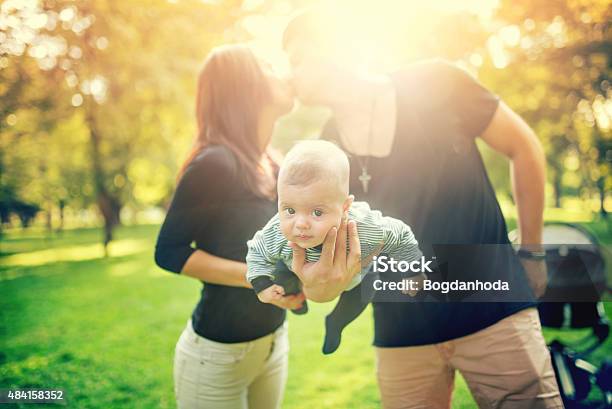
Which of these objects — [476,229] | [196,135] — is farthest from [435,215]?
[196,135]

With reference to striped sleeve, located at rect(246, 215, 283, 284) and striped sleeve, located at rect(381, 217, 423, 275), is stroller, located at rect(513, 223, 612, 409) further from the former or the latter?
striped sleeve, located at rect(246, 215, 283, 284)

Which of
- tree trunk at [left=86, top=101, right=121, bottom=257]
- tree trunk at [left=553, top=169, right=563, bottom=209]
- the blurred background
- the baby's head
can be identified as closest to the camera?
the baby's head

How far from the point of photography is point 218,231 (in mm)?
1113

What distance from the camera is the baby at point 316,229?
76cm

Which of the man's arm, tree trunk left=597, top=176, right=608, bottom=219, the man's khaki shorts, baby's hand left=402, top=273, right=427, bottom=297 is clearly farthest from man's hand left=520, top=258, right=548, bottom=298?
tree trunk left=597, top=176, right=608, bottom=219

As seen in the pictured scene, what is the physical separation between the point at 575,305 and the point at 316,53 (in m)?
1.67

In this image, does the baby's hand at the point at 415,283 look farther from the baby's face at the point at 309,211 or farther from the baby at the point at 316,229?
the baby's face at the point at 309,211

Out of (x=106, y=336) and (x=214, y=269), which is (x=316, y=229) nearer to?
(x=214, y=269)

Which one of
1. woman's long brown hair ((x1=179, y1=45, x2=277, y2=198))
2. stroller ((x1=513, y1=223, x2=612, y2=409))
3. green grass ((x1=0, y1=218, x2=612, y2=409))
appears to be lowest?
green grass ((x1=0, y1=218, x2=612, y2=409))

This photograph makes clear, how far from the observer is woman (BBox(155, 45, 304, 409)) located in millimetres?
1067

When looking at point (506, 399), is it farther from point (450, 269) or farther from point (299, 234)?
point (299, 234)

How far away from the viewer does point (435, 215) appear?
102 centimetres

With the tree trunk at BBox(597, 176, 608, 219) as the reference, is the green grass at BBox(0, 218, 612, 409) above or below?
below

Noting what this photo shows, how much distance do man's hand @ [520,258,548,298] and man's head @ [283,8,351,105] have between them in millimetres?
648
